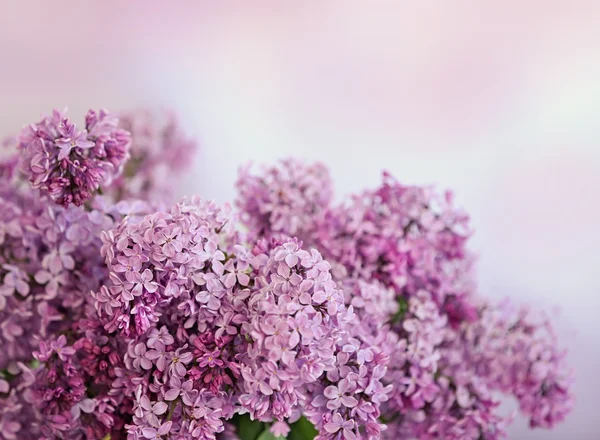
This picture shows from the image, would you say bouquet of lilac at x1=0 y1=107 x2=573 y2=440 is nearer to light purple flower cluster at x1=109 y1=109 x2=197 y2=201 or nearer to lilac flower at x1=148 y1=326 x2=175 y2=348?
lilac flower at x1=148 y1=326 x2=175 y2=348

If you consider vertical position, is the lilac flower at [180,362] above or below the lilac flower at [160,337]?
below

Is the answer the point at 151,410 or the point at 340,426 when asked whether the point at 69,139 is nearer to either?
the point at 151,410

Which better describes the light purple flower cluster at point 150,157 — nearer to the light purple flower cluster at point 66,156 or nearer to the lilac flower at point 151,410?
the light purple flower cluster at point 66,156

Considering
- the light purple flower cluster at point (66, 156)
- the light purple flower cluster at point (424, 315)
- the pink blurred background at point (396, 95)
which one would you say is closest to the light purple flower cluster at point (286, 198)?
the light purple flower cluster at point (424, 315)

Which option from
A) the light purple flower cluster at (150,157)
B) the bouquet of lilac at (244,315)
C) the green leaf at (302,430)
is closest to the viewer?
the bouquet of lilac at (244,315)

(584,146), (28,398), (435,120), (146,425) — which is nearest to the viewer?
(146,425)

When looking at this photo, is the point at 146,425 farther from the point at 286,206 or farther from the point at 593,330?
the point at 593,330

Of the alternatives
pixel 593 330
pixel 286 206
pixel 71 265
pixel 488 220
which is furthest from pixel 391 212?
pixel 593 330
